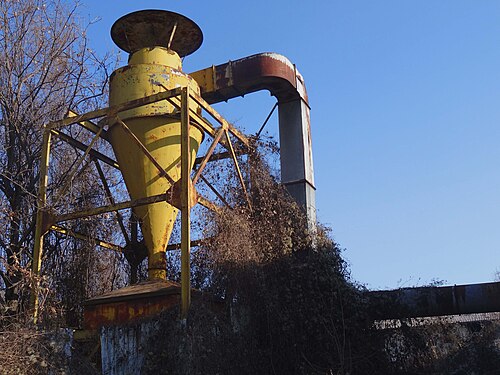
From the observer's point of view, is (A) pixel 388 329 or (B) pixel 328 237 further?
(B) pixel 328 237

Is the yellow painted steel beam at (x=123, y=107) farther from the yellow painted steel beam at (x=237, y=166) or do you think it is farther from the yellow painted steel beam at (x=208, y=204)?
the yellow painted steel beam at (x=208, y=204)

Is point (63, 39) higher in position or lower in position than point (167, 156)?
higher

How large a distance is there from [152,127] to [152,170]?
2.48ft

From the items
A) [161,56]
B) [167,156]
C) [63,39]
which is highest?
[63,39]

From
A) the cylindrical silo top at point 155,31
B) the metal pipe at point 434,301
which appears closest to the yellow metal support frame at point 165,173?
the cylindrical silo top at point 155,31

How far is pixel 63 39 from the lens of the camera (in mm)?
13070

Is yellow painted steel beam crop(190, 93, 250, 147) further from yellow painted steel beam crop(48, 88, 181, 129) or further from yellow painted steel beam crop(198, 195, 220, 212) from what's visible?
yellow painted steel beam crop(198, 195, 220, 212)

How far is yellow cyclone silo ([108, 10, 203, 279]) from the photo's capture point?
9.59 m

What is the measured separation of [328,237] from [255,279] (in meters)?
2.01

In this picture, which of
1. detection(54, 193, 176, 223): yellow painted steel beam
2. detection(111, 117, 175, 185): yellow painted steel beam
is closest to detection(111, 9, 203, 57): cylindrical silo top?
detection(111, 117, 175, 185): yellow painted steel beam

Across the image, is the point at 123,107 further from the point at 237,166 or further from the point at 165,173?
the point at 237,166

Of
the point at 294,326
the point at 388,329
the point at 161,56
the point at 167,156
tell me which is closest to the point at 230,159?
the point at 167,156

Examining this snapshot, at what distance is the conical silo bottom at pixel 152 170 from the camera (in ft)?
31.3

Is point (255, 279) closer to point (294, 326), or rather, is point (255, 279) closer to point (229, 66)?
point (294, 326)
